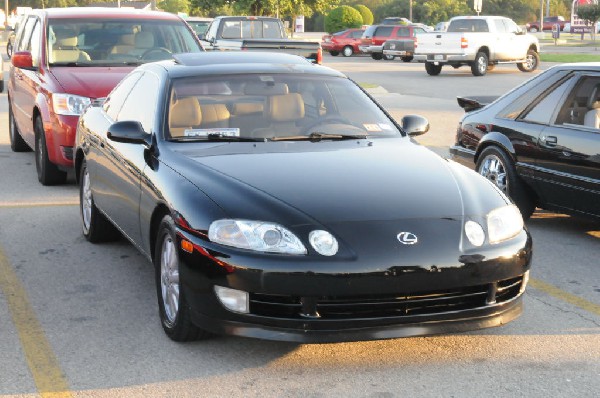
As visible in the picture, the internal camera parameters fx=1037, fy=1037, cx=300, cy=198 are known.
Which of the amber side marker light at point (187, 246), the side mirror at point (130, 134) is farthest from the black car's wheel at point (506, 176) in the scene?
the amber side marker light at point (187, 246)

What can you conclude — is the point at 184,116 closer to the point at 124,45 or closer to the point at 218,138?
the point at 218,138

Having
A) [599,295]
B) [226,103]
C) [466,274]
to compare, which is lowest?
[599,295]

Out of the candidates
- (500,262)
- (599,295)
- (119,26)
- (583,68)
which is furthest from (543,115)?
(119,26)

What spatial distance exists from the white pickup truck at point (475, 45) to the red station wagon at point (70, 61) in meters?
20.8

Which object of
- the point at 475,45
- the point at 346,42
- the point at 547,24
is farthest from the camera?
the point at 547,24

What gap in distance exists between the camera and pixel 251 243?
501 cm

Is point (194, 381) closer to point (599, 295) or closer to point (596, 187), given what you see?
point (599, 295)

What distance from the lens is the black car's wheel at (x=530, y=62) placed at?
3428 centimetres

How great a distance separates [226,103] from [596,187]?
300 cm

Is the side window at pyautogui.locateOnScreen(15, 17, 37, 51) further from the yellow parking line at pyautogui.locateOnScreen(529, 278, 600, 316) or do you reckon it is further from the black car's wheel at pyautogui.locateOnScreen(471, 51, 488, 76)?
the black car's wheel at pyautogui.locateOnScreen(471, 51, 488, 76)

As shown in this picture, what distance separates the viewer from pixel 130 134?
637 centimetres

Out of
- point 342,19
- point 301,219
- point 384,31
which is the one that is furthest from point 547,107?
point 342,19

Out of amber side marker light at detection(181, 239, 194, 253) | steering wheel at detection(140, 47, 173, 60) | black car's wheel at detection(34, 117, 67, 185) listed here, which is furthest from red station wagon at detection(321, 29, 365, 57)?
amber side marker light at detection(181, 239, 194, 253)

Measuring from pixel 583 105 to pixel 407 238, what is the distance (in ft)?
12.7
